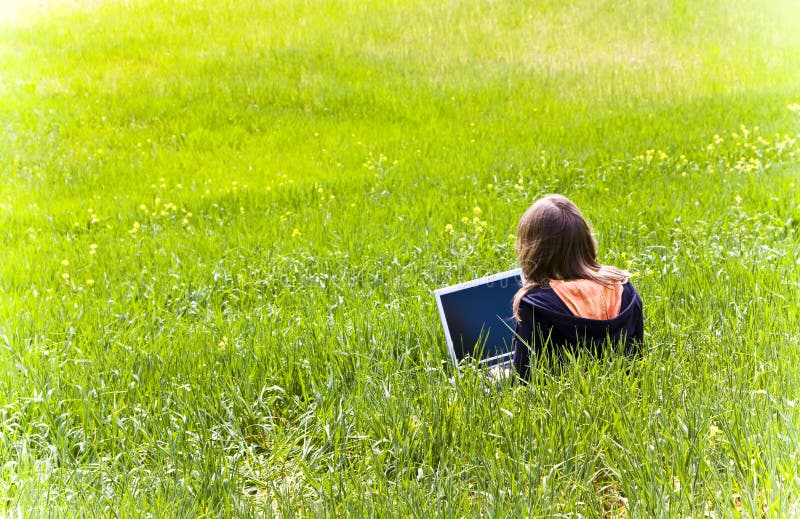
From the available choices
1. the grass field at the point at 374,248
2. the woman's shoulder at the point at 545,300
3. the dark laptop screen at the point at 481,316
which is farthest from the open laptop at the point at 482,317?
the woman's shoulder at the point at 545,300

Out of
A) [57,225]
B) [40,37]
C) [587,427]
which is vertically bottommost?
[57,225]

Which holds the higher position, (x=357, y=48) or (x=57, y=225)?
(x=357, y=48)

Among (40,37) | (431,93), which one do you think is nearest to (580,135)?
(431,93)

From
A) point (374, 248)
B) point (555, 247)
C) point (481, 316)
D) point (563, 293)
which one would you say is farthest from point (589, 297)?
point (374, 248)

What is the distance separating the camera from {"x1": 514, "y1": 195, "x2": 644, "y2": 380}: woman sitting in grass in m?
3.40

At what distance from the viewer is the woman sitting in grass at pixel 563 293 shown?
3398 millimetres

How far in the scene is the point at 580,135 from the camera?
11.1 m

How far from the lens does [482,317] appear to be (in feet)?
12.6

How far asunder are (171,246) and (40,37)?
30.5 feet

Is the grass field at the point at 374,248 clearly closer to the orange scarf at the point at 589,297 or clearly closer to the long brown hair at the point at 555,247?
the orange scarf at the point at 589,297

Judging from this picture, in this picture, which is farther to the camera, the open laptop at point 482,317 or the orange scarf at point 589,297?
the open laptop at point 482,317

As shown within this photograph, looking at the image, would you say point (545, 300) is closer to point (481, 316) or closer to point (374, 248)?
point (481, 316)

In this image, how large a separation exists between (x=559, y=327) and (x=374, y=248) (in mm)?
3290

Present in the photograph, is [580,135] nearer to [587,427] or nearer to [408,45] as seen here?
[408,45]
